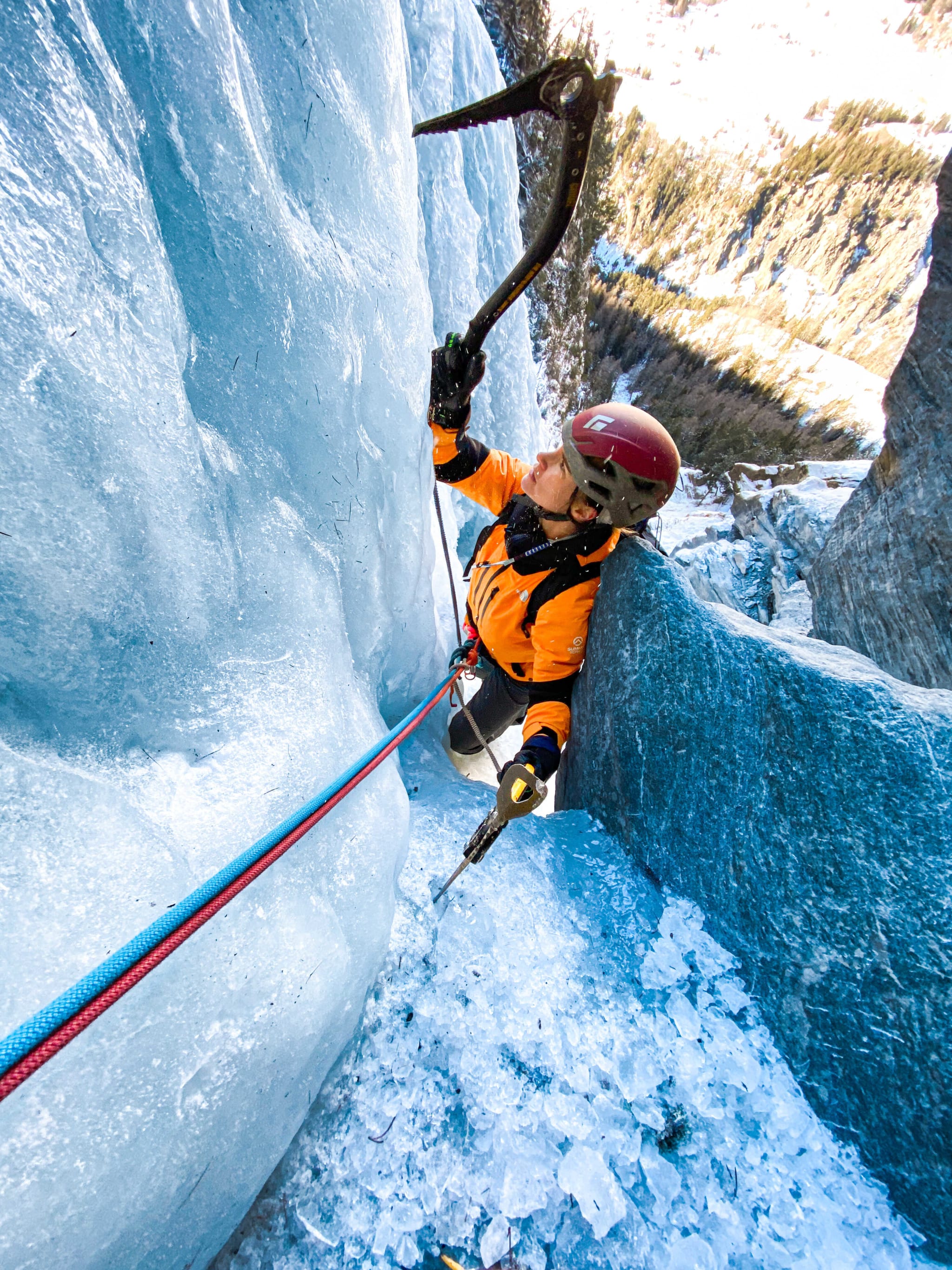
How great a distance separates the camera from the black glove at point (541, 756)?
5.79 feet

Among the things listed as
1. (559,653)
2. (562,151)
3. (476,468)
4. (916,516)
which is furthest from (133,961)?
(916,516)

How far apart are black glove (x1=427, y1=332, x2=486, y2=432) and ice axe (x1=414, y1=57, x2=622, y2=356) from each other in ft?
0.17

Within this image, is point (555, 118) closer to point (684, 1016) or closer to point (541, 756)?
point (541, 756)

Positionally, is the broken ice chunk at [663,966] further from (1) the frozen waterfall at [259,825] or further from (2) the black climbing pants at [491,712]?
(2) the black climbing pants at [491,712]

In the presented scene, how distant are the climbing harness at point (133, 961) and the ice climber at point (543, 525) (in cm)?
93

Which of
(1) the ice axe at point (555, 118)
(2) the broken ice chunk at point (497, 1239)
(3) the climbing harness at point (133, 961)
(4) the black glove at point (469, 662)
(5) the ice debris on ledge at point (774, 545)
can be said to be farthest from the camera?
(5) the ice debris on ledge at point (774, 545)

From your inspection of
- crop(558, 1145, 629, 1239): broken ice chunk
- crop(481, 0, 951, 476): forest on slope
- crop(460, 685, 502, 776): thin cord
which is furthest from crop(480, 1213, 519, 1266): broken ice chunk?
crop(481, 0, 951, 476): forest on slope

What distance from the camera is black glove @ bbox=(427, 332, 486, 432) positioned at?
6.38ft

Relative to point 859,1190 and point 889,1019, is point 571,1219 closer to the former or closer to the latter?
point 859,1190

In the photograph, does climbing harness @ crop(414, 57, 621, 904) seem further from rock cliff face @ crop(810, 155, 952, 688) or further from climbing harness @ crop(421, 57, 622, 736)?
rock cliff face @ crop(810, 155, 952, 688)

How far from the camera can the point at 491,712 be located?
2596 millimetres

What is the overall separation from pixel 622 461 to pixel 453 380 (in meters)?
0.83

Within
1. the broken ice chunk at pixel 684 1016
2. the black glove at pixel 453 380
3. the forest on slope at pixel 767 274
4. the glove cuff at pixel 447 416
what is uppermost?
the forest on slope at pixel 767 274

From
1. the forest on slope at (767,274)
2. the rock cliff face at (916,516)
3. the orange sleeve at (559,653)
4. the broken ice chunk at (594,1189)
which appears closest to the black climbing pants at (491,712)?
the orange sleeve at (559,653)
